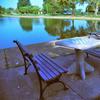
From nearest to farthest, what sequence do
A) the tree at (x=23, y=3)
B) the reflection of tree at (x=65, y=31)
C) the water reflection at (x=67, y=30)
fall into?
the reflection of tree at (x=65, y=31) < the water reflection at (x=67, y=30) < the tree at (x=23, y=3)

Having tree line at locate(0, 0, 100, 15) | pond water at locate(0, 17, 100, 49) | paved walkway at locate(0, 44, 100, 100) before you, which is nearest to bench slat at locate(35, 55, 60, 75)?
paved walkway at locate(0, 44, 100, 100)

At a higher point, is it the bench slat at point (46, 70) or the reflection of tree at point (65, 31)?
the bench slat at point (46, 70)

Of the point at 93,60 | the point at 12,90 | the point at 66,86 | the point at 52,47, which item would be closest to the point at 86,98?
the point at 66,86

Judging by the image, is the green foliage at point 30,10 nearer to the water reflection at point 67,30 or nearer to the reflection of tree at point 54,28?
the reflection of tree at point 54,28

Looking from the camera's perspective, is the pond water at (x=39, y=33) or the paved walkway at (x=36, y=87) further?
the pond water at (x=39, y=33)

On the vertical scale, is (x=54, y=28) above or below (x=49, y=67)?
below

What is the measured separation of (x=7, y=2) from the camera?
41.2 m

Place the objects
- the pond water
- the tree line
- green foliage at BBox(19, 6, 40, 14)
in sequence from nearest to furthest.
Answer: the pond water, the tree line, green foliage at BBox(19, 6, 40, 14)

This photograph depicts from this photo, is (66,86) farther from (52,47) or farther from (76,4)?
(76,4)

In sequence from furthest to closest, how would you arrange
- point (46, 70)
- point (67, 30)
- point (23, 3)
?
point (23, 3) → point (67, 30) → point (46, 70)

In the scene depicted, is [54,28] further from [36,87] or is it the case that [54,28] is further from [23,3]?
[23,3]

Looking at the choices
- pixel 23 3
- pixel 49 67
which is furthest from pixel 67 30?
pixel 23 3

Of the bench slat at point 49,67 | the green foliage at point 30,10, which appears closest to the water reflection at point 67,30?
the bench slat at point 49,67

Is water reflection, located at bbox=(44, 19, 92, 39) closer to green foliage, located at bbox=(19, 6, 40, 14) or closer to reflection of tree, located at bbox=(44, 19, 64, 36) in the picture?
reflection of tree, located at bbox=(44, 19, 64, 36)
